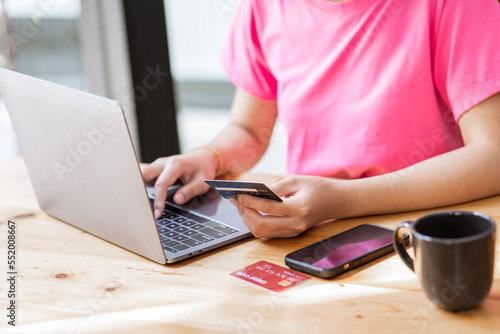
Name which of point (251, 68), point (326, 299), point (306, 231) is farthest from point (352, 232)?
point (251, 68)

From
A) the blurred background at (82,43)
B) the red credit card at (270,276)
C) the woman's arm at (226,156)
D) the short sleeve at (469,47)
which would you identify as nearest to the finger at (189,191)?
the woman's arm at (226,156)

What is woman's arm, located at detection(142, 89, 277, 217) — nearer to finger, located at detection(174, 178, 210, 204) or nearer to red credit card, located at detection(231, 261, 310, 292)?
finger, located at detection(174, 178, 210, 204)

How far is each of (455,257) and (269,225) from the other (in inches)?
12.7

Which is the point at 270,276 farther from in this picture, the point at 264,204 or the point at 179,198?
the point at 179,198

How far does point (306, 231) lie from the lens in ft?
3.15

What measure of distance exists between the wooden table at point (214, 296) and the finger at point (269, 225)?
0.02 m

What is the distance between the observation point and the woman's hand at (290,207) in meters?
0.91

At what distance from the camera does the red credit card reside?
78 cm

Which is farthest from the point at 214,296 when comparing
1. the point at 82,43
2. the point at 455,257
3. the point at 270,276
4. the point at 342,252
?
the point at 82,43

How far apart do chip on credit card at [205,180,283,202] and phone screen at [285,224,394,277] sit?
0.09 metres

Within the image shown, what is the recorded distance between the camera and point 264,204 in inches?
35.2

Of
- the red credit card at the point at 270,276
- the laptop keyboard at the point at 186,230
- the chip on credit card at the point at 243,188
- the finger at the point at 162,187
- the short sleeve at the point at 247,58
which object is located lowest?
the laptop keyboard at the point at 186,230

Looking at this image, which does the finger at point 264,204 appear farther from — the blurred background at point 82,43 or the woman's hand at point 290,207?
the blurred background at point 82,43

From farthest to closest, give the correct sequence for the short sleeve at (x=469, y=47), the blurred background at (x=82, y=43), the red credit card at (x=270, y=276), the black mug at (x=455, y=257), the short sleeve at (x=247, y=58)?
1. the blurred background at (x=82, y=43)
2. the short sleeve at (x=247, y=58)
3. the short sleeve at (x=469, y=47)
4. the red credit card at (x=270, y=276)
5. the black mug at (x=455, y=257)
